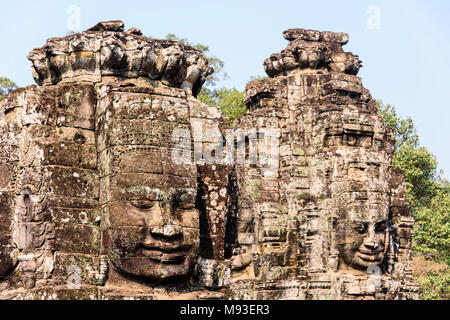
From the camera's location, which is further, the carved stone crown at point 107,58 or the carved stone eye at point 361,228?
the carved stone eye at point 361,228

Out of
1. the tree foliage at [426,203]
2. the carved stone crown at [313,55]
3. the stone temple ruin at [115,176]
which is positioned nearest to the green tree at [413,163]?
the tree foliage at [426,203]

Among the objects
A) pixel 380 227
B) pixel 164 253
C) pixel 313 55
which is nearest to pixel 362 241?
pixel 380 227

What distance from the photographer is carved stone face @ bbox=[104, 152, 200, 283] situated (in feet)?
22.5

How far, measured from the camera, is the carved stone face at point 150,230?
6855 millimetres

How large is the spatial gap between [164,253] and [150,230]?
0.80ft

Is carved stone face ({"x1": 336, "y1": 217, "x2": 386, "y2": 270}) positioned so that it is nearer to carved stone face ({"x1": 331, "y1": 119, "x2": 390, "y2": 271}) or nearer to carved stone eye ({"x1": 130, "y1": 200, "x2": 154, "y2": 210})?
carved stone face ({"x1": 331, "y1": 119, "x2": 390, "y2": 271})

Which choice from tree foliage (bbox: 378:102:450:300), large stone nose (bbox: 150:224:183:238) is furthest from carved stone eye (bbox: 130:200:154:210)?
tree foliage (bbox: 378:102:450:300)

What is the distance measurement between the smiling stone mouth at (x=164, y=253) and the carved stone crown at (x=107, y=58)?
1872mm

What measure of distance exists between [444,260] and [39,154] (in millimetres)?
19690

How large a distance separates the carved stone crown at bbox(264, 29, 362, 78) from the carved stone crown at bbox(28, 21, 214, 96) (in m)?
8.51

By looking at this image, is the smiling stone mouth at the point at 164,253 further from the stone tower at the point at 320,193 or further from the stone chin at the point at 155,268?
the stone tower at the point at 320,193

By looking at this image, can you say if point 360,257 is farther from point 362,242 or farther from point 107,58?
point 107,58

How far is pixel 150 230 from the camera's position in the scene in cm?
689
